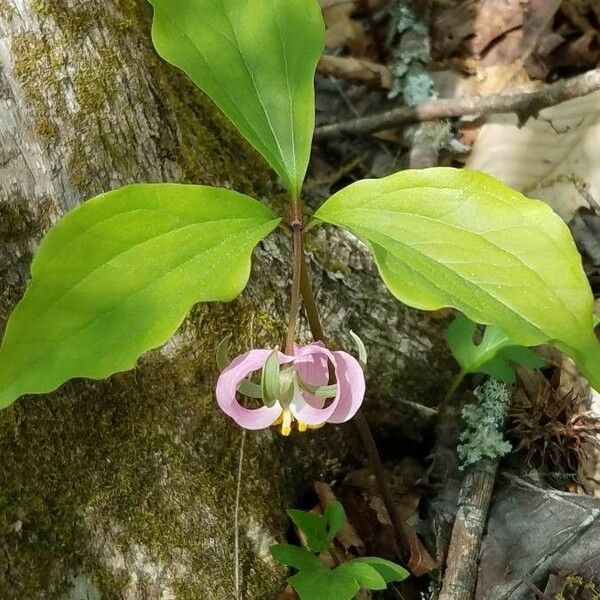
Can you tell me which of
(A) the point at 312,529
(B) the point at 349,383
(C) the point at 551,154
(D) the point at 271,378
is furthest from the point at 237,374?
(C) the point at 551,154

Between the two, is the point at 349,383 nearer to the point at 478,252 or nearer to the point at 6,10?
the point at 478,252

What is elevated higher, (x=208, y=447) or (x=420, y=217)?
(x=420, y=217)

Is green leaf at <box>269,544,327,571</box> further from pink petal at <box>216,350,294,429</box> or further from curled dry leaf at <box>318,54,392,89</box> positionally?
curled dry leaf at <box>318,54,392,89</box>

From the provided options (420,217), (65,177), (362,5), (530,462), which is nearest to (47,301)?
(65,177)

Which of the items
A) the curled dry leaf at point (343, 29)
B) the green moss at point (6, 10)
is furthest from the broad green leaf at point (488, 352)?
the curled dry leaf at point (343, 29)

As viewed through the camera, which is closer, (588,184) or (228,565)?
(228,565)

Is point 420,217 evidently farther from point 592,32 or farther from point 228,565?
point 592,32

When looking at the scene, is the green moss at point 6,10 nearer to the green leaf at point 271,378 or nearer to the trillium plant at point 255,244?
the trillium plant at point 255,244
